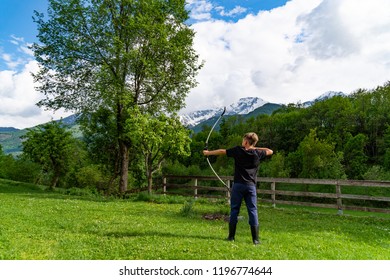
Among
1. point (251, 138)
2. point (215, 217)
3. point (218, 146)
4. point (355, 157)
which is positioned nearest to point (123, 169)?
point (215, 217)

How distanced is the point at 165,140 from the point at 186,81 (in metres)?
6.74

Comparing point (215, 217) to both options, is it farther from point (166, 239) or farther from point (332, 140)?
point (332, 140)

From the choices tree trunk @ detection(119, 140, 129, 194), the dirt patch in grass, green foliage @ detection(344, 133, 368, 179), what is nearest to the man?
the dirt patch in grass

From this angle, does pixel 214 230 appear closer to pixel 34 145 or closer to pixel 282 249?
pixel 282 249

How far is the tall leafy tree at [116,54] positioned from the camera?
82.3 feet

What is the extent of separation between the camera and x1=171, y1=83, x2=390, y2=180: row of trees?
70.2 metres

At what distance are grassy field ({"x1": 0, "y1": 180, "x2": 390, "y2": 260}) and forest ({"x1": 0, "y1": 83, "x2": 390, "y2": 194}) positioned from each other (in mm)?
10480

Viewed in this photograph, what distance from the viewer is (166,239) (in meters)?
8.79

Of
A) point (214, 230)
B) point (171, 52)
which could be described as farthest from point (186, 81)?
point (214, 230)

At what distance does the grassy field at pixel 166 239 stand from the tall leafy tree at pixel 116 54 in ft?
44.9

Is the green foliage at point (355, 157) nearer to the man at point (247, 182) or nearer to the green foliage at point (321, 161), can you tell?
the green foliage at point (321, 161)

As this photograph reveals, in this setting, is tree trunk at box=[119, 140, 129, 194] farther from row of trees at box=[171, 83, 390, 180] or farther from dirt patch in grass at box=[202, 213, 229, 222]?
row of trees at box=[171, 83, 390, 180]

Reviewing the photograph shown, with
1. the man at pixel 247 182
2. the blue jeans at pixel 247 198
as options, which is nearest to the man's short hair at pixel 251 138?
the man at pixel 247 182
